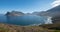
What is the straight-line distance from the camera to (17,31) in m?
21.4

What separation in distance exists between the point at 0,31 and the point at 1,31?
24cm

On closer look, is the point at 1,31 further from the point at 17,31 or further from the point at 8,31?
the point at 17,31

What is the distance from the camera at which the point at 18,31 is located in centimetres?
2122

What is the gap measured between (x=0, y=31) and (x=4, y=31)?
1027 millimetres

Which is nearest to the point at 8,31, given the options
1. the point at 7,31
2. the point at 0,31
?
the point at 7,31

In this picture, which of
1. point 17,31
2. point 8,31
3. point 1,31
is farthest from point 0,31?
point 17,31

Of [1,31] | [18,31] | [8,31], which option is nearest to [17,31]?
[18,31]

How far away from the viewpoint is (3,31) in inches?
830

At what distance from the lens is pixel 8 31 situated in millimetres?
21172

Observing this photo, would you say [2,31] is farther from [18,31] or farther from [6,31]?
[18,31]

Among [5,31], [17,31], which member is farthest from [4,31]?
[17,31]

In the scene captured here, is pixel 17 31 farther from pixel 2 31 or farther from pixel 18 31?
pixel 2 31

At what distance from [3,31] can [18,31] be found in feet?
8.82

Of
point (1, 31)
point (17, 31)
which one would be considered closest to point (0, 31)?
point (1, 31)
